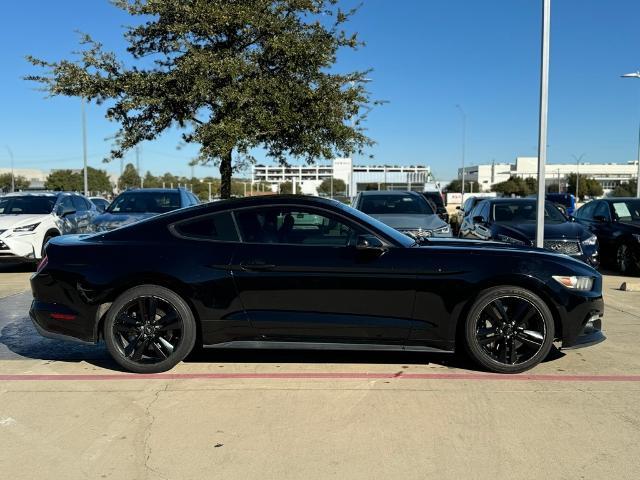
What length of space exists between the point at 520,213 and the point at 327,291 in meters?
7.95

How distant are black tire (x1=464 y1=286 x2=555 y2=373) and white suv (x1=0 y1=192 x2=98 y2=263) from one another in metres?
9.57

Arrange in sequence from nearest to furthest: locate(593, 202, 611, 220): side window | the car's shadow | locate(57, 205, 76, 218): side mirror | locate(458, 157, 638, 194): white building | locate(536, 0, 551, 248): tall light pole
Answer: the car's shadow
locate(536, 0, 551, 248): tall light pole
locate(57, 205, 76, 218): side mirror
locate(593, 202, 611, 220): side window
locate(458, 157, 638, 194): white building

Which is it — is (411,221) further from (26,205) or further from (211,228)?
(26,205)

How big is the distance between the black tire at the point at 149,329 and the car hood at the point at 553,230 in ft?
23.1

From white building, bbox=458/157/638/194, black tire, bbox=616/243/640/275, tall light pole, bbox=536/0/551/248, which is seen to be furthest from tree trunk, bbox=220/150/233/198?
white building, bbox=458/157/638/194

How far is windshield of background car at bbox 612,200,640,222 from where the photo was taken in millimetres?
12383

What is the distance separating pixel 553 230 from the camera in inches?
399

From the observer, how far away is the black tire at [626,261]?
38.1 ft

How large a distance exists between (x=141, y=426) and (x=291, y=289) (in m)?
1.59

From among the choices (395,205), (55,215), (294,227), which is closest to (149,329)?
(294,227)

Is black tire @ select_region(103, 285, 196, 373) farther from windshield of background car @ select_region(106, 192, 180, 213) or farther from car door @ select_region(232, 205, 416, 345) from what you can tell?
windshield of background car @ select_region(106, 192, 180, 213)

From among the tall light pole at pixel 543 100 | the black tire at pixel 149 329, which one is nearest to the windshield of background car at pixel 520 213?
the tall light pole at pixel 543 100

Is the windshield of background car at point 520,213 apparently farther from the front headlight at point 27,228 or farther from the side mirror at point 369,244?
the front headlight at point 27,228

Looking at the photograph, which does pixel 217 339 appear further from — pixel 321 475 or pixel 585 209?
pixel 585 209
